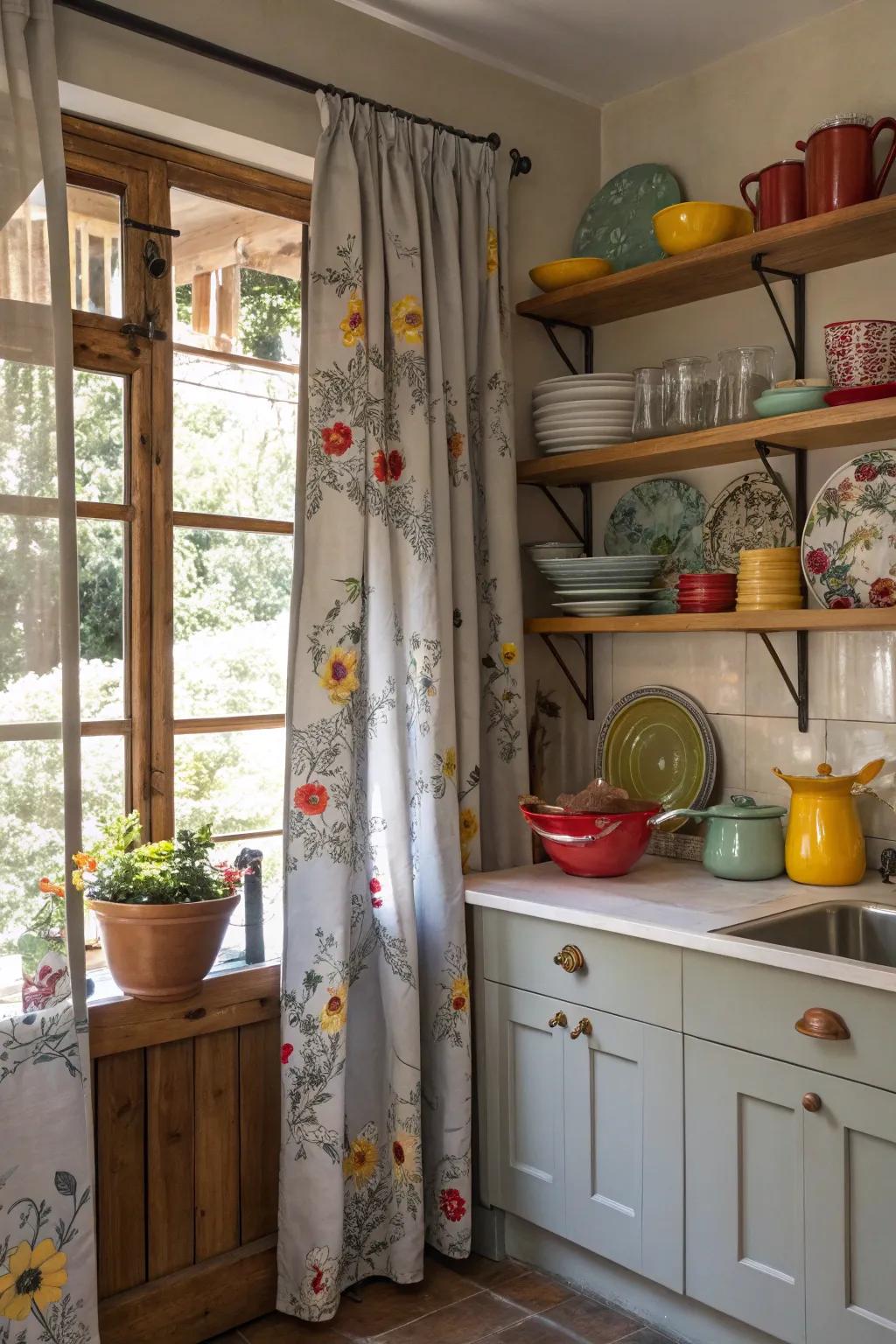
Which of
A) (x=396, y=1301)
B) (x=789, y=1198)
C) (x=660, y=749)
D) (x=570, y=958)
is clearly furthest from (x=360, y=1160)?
(x=660, y=749)

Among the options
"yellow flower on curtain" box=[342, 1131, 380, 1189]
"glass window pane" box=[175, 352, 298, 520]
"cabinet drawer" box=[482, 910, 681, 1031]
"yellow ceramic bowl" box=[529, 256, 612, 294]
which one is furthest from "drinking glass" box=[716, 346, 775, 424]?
"yellow flower on curtain" box=[342, 1131, 380, 1189]

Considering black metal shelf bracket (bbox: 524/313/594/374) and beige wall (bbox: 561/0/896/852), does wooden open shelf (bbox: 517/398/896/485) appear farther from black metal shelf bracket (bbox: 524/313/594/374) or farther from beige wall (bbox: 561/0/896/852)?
black metal shelf bracket (bbox: 524/313/594/374)

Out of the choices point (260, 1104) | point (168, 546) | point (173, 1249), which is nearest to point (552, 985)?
point (260, 1104)

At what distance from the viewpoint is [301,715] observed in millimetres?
2346

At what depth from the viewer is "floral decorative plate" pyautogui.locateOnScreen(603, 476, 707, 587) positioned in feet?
9.09

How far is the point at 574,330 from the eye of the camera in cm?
302

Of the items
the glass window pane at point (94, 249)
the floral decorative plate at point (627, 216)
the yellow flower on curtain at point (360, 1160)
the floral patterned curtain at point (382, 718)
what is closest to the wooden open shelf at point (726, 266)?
the floral decorative plate at point (627, 216)

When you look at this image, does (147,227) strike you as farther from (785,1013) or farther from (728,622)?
(785,1013)

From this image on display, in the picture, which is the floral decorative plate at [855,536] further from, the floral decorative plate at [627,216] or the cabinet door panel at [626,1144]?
the cabinet door panel at [626,1144]

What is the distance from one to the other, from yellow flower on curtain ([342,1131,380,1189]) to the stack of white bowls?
1606mm

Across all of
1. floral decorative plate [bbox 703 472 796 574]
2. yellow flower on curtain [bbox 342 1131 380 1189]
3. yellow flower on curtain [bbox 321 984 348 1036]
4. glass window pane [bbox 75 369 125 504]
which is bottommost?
yellow flower on curtain [bbox 342 1131 380 1189]

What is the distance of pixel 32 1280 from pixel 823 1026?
4.44 ft

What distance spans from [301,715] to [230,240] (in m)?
1.01

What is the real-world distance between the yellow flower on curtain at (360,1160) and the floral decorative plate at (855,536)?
147 cm
